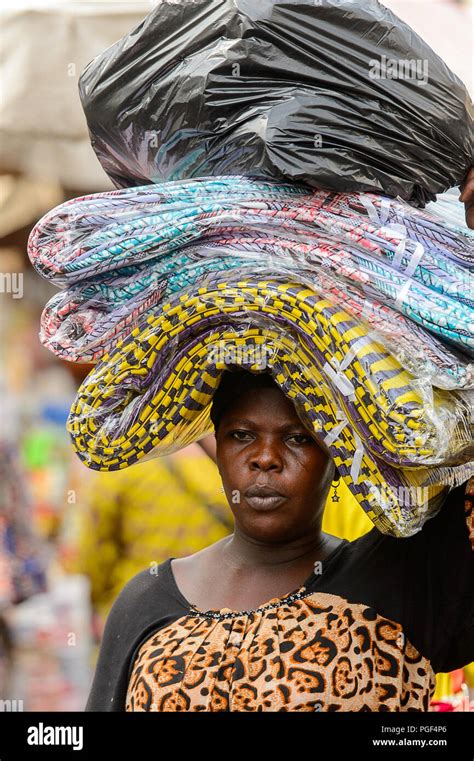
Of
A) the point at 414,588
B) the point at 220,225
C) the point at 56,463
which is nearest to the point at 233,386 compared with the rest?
the point at 220,225

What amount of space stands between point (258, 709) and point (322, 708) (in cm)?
11

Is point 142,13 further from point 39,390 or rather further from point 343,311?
point 343,311

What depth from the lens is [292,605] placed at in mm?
1925

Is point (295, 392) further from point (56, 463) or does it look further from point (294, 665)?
point (56, 463)

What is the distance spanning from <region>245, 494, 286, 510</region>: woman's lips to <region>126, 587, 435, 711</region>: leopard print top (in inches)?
7.2

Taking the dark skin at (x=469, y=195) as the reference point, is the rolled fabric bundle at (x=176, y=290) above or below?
below

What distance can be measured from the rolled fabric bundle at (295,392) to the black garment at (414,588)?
102 mm

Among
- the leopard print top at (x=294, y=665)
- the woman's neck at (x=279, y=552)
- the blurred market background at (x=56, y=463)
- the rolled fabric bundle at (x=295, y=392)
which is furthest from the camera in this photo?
the blurred market background at (x=56, y=463)

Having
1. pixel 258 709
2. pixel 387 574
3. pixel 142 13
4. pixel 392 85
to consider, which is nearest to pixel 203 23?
pixel 392 85

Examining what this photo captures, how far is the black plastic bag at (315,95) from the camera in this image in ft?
5.72

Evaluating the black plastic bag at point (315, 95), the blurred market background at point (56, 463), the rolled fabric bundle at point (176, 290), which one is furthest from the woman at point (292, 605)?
the blurred market background at point (56, 463)

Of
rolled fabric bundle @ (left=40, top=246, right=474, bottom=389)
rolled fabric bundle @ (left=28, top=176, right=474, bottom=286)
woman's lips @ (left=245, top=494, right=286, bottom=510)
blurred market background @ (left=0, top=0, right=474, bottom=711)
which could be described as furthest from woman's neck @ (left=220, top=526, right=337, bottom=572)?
blurred market background @ (left=0, top=0, right=474, bottom=711)

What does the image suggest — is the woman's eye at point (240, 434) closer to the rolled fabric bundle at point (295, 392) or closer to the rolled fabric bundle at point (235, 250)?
the rolled fabric bundle at point (295, 392)

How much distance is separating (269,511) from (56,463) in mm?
2808
